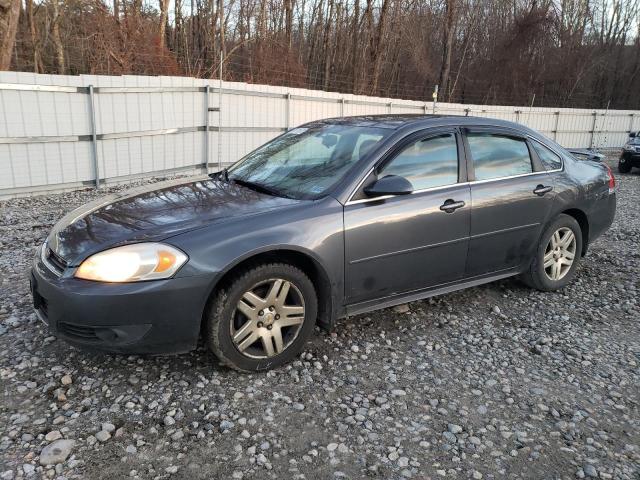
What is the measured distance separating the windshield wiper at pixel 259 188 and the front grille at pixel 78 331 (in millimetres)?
1412

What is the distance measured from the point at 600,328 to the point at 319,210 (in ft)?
8.31

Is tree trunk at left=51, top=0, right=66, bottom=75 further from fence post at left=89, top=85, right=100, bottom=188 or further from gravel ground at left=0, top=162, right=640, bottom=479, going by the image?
gravel ground at left=0, top=162, right=640, bottom=479

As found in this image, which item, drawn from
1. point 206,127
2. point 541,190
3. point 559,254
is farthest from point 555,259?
point 206,127

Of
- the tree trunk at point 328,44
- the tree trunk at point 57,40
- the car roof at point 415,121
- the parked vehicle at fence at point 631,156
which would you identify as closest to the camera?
the car roof at point 415,121

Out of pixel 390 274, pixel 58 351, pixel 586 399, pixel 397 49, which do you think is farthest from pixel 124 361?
pixel 397 49

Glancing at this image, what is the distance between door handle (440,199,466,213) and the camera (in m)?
3.83

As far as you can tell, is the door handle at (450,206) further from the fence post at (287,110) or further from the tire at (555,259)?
the fence post at (287,110)

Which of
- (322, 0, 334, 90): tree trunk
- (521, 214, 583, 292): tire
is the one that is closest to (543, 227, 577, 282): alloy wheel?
(521, 214, 583, 292): tire

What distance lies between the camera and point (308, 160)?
13.0 feet

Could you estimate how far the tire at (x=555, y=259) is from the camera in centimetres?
464

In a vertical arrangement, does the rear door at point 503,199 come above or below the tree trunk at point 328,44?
below

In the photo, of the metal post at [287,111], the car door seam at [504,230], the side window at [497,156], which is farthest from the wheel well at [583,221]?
the metal post at [287,111]

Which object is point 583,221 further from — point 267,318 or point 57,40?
point 57,40

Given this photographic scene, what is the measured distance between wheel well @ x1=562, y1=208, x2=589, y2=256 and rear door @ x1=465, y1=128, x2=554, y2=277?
45 centimetres
